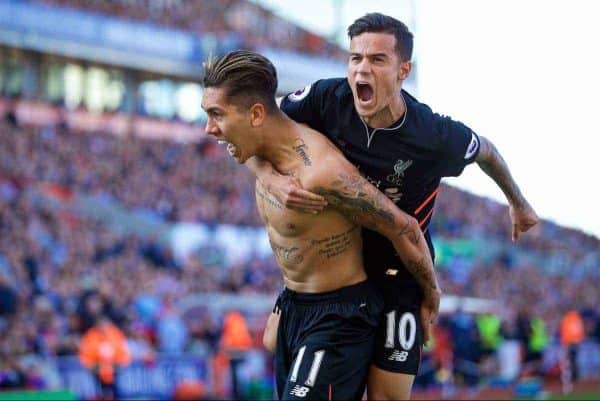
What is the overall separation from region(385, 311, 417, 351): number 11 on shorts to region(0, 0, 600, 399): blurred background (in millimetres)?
5830

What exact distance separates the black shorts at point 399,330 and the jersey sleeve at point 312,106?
995 mm

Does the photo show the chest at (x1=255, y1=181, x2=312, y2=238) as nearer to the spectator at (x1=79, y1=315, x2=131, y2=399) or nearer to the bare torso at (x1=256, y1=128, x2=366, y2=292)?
the bare torso at (x1=256, y1=128, x2=366, y2=292)

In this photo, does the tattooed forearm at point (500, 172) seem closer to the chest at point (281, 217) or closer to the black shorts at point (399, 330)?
the black shorts at point (399, 330)

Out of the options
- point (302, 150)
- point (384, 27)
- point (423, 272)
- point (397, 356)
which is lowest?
point (397, 356)

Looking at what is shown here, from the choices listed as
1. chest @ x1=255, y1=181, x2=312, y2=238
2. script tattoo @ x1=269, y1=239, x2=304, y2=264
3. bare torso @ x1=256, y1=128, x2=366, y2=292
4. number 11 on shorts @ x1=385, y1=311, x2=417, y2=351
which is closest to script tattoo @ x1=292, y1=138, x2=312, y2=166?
bare torso @ x1=256, y1=128, x2=366, y2=292

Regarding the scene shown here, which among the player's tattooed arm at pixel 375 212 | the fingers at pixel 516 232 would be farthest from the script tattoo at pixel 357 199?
the fingers at pixel 516 232

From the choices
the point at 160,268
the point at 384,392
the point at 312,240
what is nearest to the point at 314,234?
the point at 312,240

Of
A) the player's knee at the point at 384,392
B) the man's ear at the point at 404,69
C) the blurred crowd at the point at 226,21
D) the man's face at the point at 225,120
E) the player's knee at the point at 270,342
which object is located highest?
the blurred crowd at the point at 226,21

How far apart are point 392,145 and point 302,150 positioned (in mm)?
501

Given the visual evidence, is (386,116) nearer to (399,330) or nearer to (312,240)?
(312,240)

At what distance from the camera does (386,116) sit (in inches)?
231

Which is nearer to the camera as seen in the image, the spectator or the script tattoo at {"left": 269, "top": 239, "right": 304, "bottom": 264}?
the script tattoo at {"left": 269, "top": 239, "right": 304, "bottom": 264}

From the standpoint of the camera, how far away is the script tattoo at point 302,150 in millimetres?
5721

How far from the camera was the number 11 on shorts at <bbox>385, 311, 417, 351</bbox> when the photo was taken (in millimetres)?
→ 6137
